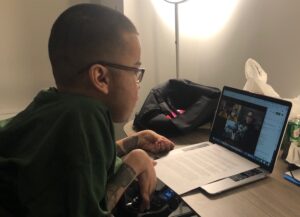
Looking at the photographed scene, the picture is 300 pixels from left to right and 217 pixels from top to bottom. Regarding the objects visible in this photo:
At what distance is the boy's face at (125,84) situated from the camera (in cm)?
88

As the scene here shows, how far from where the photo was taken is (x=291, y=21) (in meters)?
1.48

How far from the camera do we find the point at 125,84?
0.90m

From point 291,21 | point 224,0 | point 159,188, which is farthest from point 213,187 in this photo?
point 224,0

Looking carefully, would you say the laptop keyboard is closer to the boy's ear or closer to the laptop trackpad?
the laptop trackpad

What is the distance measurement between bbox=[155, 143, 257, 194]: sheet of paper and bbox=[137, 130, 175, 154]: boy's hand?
1.7 inches

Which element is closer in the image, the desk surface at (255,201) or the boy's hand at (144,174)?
the desk surface at (255,201)

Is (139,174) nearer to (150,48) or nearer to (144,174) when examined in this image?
(144,174)

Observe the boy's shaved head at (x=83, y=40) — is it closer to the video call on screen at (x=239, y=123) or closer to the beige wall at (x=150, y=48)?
the video call on screen at (x=239, y=123)

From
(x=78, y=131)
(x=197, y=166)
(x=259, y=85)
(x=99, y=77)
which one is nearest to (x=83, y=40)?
(x=99, y=77)

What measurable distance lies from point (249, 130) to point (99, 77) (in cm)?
59

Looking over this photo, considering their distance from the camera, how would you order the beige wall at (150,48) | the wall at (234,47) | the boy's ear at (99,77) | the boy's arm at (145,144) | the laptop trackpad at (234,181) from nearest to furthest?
the boy's ear at (99,77), the laptop trackpad at (234,181), the boy's arm at (145,144), the wall at (234,47), the beige wall at (150,48)

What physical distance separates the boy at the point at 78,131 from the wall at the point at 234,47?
0.89 metres

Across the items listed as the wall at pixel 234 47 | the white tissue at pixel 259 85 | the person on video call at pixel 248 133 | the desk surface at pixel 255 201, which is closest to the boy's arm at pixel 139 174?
the desk surface at pixel 255 201

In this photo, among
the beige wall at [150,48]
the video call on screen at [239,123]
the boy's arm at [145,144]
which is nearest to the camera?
the video call on screen at [239,123]
